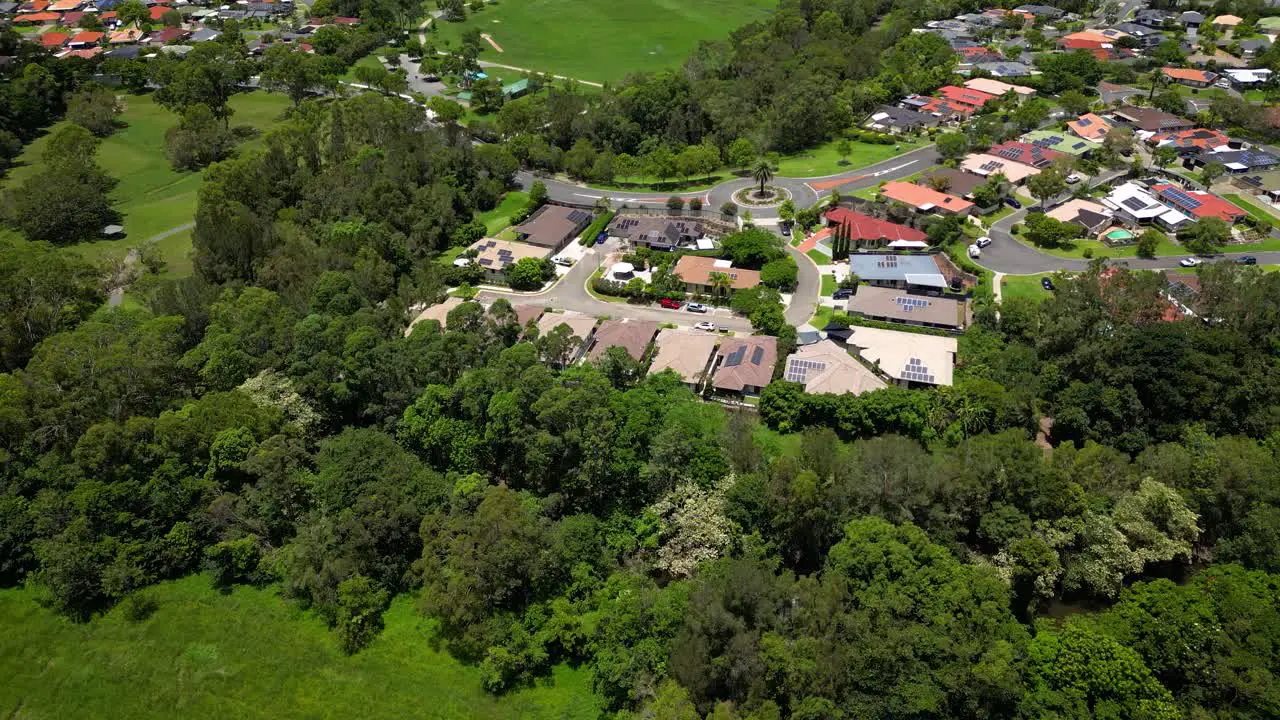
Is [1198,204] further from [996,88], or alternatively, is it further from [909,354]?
[909,354]

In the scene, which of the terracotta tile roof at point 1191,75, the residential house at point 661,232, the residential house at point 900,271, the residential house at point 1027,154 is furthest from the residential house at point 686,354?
the terracotta tile roof at point 1191,75

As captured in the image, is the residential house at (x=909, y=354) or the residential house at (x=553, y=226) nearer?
the residential house at (x=909, y=354)

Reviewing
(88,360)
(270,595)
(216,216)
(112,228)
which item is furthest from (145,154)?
(270,595)

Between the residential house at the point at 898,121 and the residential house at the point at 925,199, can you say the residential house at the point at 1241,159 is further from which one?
the residential house at the point at 898,121

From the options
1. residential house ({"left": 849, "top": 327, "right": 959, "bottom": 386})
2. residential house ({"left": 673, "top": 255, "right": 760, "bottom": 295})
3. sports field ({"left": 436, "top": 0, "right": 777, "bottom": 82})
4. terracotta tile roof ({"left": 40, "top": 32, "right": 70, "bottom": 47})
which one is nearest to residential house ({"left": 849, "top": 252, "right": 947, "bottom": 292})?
residential house ({"left": 849, "top": 327, "right": 959, "bottom": 386})

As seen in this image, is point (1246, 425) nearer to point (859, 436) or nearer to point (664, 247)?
point (859, 436)

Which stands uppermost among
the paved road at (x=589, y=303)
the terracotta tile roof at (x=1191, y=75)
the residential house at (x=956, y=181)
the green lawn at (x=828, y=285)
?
the terracotta tile roof at (x=1191, y=75)

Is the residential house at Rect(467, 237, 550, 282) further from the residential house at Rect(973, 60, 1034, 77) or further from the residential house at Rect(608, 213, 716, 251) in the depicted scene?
the residential house at Rect(973, 60, 1034, 77)
